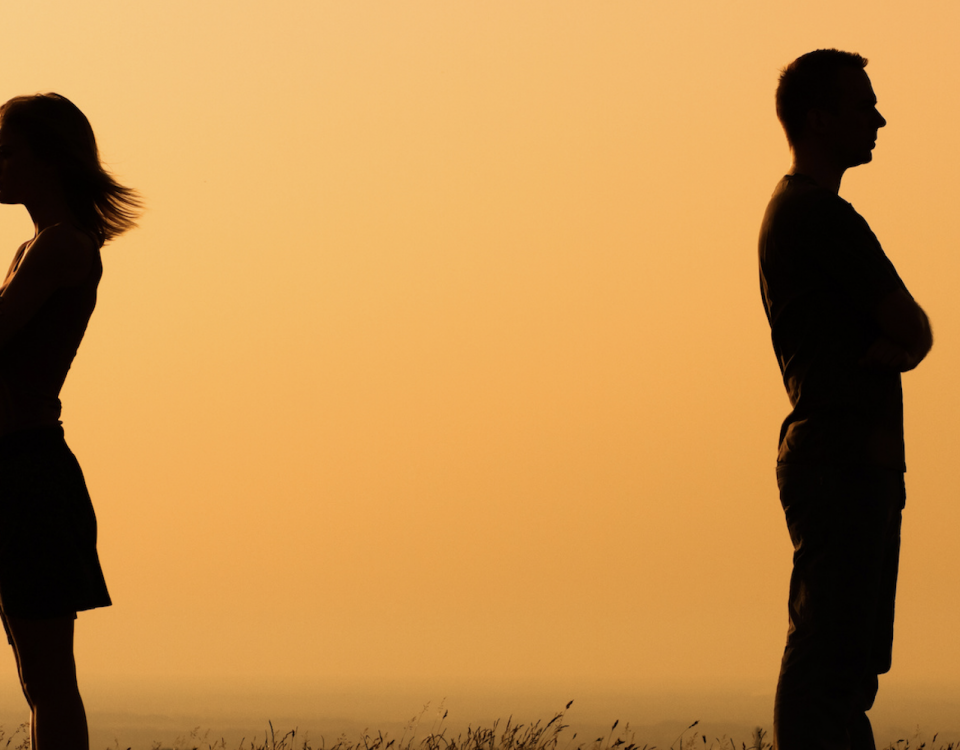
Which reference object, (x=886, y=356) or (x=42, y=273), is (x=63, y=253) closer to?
(x=42, y=273)

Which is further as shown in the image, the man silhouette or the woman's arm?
the man silhouette

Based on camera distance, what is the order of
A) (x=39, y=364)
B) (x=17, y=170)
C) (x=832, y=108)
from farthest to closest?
(x=832, y=108)
(x=17, y=170)
(x=39, y=364)

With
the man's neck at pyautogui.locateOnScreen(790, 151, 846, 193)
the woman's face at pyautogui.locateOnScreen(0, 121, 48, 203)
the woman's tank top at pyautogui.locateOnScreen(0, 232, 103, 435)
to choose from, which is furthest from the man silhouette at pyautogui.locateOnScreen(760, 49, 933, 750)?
the woman's face at pyautogui.locateOnScreen(0, 121, 48, 203)

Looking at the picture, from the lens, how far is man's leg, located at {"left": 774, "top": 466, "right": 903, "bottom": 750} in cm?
436

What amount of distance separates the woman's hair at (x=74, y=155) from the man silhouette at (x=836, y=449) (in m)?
2.31

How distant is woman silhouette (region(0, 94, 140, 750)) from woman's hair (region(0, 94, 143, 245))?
132 mm

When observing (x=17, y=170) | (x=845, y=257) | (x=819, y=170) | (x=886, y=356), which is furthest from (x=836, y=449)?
(x=17, y=170)

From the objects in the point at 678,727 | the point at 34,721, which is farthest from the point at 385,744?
the point at 34,721

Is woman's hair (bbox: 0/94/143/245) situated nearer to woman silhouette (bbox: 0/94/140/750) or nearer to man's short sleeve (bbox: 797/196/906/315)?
woman silhouette (bbox: 0/94/140/750)

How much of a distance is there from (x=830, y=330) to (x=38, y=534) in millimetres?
2692

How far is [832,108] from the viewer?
482 cm

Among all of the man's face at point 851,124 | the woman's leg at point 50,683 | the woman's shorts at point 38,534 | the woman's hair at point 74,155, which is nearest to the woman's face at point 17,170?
the woman's hair at point 74,155

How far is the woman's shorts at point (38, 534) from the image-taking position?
4074 mm

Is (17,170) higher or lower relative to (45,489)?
higher
